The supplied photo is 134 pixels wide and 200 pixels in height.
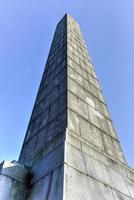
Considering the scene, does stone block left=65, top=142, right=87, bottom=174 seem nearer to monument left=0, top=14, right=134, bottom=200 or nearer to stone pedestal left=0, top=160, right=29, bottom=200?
monument left=0, top=14, right=134, bottom=200

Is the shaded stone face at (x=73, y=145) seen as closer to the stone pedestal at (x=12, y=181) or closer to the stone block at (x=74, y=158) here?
the stone block at (x=74, y=158)

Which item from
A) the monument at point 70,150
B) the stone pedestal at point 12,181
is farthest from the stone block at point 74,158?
the stone pedestal at point 12,181

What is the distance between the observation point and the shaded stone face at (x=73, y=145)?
258cm

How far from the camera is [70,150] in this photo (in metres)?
2.90

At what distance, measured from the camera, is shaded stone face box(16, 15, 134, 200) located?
2.58 metres

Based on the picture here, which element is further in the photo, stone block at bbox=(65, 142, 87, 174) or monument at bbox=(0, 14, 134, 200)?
stone block at bbox=(65, 142, 87, 174)

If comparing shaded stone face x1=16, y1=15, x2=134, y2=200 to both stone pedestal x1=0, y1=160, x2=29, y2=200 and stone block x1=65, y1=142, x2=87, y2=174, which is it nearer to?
stone block x1=65, y1=142, x2=87, y2=174

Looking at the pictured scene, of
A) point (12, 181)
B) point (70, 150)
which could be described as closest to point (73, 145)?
point (70, 150)

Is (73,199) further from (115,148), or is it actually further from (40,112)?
(40,112)

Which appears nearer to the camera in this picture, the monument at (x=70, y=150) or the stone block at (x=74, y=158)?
the monument at (x=70, y=150)

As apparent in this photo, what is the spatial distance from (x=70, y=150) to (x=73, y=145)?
16 centimetres

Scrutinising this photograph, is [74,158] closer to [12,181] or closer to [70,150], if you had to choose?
[70,150]

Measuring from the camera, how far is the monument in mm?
2590

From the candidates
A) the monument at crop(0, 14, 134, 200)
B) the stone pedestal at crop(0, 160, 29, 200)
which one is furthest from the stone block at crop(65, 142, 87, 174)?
the stone pedestal at crop(0, 160, 29, 200)
